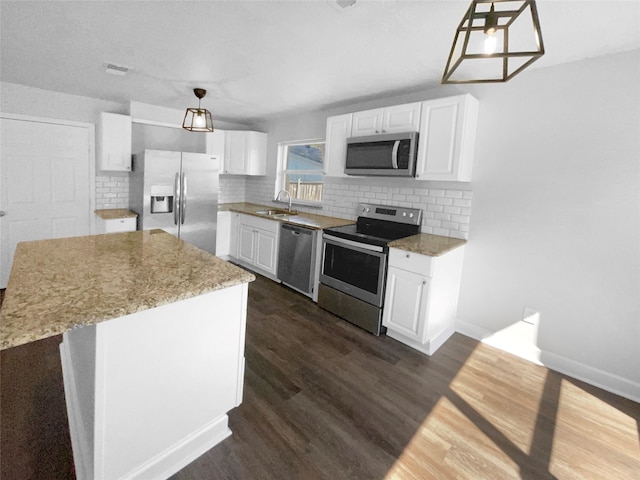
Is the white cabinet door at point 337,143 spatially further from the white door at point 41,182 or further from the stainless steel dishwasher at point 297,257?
the white door at point 41,182

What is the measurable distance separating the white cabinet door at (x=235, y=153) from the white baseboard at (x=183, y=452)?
394 cm

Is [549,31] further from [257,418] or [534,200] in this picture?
[257,418]

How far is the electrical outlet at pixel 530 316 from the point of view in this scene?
8.41 feet

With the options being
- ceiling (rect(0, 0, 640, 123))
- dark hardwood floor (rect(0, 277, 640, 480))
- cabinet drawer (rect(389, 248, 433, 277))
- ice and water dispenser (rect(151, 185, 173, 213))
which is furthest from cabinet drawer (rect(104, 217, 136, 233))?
cabinet drawer (rect(389, 248, 433, 277))

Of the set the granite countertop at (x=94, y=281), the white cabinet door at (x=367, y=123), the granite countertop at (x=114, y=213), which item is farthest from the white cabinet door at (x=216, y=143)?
the granite countertop at (x=94, y=281)

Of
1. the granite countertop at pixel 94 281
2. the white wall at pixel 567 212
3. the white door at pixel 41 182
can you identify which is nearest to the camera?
the granite countertop at pixel 94 281

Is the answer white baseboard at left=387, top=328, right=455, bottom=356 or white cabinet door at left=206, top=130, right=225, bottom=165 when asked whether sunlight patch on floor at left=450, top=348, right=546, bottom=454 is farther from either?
white cabinet door at left=206, top=130, right=225, bottom=165

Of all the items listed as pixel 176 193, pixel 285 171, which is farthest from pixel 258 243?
pixel 285 171

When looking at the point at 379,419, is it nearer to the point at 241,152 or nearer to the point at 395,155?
the point at 395,155

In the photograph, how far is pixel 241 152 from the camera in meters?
4.92

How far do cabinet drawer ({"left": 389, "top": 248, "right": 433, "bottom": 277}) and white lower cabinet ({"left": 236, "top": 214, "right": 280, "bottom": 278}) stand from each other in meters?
1.69

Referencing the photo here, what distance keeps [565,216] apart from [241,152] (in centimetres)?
419

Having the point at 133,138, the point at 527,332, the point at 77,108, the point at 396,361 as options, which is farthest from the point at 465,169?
the point at 77,108

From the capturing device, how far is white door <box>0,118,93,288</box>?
341 centimetres
